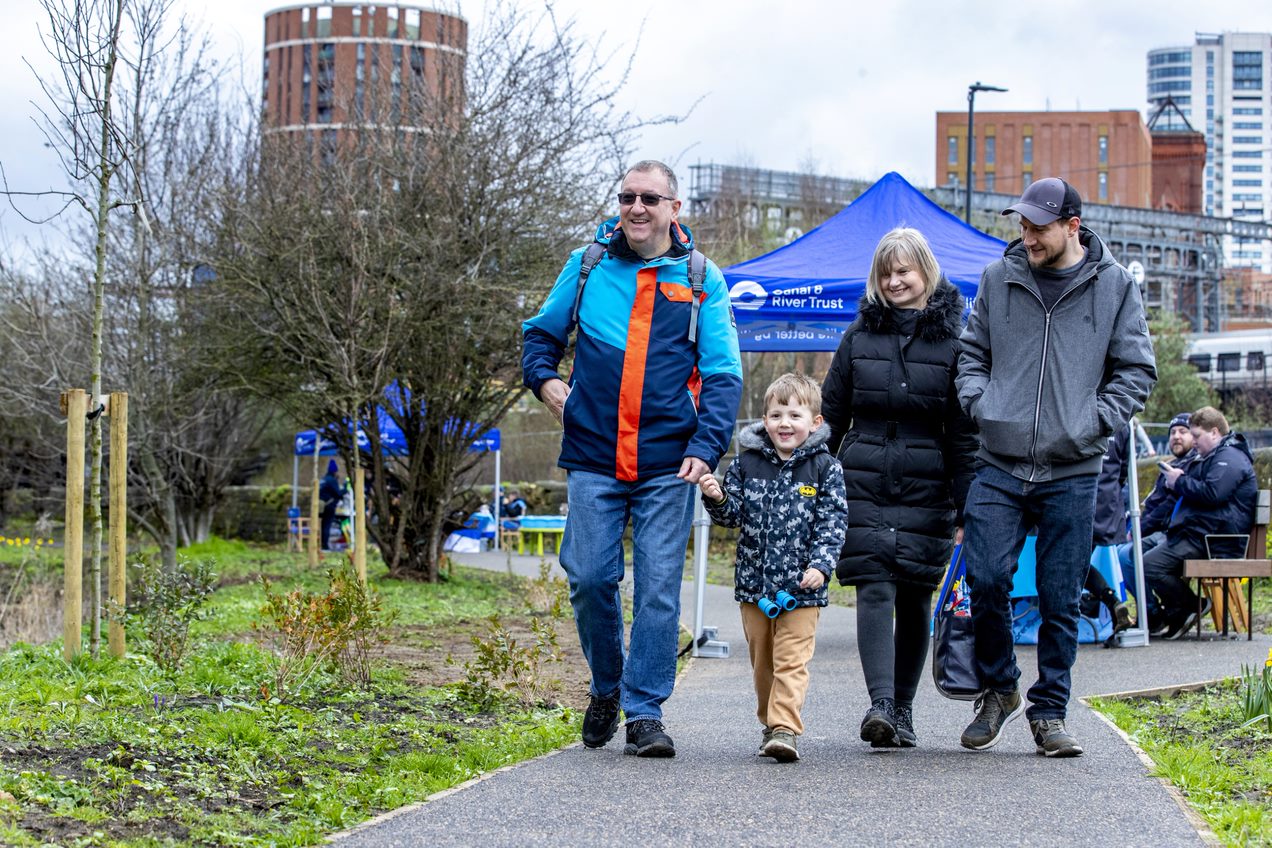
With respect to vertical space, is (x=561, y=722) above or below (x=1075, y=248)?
below

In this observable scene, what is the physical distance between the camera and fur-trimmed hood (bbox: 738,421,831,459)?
575 cm

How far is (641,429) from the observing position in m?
5.58

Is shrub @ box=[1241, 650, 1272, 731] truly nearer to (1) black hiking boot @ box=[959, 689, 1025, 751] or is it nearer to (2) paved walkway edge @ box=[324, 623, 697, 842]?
(1) black hiking boot @ box=[959, 689, 1025, 751]

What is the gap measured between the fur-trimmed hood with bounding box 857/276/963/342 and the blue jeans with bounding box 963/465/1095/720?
59 cm

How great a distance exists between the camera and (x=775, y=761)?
555 cm

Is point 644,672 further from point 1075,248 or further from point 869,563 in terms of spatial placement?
point 1075,248

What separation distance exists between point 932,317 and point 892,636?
1.19 metres

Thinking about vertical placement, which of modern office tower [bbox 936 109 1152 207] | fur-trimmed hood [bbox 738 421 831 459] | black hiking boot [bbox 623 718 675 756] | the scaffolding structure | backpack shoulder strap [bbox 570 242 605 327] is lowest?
black hiking boot [bbox 623 718 675 756]

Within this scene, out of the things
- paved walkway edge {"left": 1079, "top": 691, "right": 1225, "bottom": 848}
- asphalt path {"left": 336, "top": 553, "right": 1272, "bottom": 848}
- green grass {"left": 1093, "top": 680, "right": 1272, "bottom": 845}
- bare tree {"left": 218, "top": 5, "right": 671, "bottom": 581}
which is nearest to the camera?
asphalt path {"left": 336, "top": 553, "right": 1272, "bottom": 848}

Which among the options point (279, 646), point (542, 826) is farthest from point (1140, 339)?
point (279, 646)

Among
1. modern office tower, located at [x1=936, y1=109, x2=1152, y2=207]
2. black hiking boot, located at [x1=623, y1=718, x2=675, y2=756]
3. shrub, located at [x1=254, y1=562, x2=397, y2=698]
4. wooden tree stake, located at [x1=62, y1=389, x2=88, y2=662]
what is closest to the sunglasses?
black hiking boot, located at [x1=623, y1=718, x2=675, y2=756]

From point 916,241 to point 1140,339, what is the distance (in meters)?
0.93

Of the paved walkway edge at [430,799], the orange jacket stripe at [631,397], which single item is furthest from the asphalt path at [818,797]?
the orange jacket stripe at [631,397]

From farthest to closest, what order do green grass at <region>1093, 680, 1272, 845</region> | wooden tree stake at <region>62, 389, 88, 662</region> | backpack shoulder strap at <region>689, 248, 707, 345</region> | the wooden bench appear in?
the wooden bench
wooden tree stake at <region>62, 389, 88, 662</region>
backpack shoulder strap at <region>689, 248, 707, 345</region>
green grass at <region>1093, 680, 1272, 845</region>
